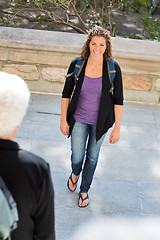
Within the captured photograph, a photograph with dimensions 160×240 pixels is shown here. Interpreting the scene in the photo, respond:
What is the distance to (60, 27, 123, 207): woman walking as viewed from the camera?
286cm

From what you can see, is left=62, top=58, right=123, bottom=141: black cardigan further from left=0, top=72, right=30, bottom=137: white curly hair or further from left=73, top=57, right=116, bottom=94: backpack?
left=0, top=72, right=30, bottom=137: white curly hair

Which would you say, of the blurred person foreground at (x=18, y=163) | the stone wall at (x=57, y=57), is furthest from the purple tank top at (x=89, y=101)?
the stone wall at (x=57, y=57)

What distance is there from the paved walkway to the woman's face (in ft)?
4.81

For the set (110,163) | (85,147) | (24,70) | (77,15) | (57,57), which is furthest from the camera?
(77,15)

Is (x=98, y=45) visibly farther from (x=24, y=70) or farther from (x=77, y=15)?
(x=77, y=15)

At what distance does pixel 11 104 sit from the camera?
1.57m

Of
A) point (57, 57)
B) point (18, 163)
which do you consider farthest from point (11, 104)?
point (57, 57)

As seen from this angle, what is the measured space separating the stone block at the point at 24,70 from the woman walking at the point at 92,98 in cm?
190

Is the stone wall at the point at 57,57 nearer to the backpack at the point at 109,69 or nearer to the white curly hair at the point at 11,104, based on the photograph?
the backpack at the point at 109,69

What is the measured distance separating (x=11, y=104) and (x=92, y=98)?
1420 mm

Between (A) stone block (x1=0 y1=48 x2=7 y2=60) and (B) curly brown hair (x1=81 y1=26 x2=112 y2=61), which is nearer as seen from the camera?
(B) curly brown hair (x1=81 y1=26 x2=112 y2=61)

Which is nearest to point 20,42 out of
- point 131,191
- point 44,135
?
point 44,135

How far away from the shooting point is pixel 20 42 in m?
4.68

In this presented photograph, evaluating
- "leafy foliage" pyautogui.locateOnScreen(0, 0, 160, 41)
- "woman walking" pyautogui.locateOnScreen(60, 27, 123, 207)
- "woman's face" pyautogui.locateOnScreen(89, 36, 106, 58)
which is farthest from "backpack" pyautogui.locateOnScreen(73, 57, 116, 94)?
"leafy foliage" pyautogui.locateOnScreen(0, 0, 160, 41)
